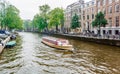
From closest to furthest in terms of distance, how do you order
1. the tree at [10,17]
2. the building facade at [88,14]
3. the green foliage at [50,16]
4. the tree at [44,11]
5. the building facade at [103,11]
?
1. the building facade at [103,11]
2. the building facade at [88,14]
3. the tree at [10,17]
4. the green foliage at [50,16]
5. the tree at [44,11]

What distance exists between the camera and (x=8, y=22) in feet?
283

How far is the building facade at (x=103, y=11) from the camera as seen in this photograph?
60312 millimetres

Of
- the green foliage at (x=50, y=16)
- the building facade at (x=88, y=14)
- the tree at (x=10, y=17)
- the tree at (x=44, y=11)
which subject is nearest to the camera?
the building facade at (x=88, y=14)

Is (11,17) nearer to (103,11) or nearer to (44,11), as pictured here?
(44,11)

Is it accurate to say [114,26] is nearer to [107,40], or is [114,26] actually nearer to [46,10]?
[107,40]

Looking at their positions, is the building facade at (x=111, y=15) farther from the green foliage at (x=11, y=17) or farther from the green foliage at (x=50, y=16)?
the green foliage at (x=11, y=17)

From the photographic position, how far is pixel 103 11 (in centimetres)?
6769

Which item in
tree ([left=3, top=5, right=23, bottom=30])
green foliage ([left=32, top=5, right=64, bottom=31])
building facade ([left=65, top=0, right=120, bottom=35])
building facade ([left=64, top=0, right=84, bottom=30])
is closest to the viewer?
building facade ([left=65, top=0, right=120, bottom=35])

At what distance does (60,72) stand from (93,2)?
209ft

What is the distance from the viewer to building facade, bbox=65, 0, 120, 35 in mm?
60312

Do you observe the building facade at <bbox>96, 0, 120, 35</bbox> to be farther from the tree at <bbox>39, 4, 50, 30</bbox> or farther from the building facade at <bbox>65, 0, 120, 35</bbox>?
the tree at <bbox>39, 4, 50, 30</bbox>

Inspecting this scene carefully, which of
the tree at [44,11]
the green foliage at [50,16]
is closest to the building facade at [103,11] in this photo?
the green foliage at [50,16]

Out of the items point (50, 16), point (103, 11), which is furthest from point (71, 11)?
point (103, 11)

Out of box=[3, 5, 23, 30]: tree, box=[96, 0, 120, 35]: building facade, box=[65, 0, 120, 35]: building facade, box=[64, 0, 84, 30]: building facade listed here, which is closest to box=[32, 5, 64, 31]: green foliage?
box=[64, 0, 84, 30]: building facade
